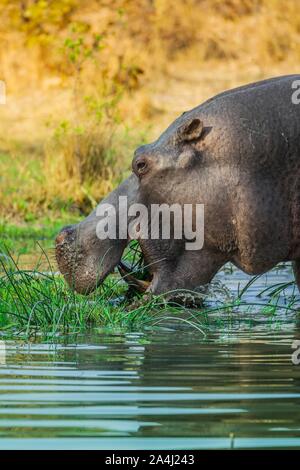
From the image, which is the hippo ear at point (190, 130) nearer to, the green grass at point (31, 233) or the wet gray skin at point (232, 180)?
the wet gray skin at point (232, 180)

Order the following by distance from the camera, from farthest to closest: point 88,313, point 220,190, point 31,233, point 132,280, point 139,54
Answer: point 139,54 < point 31,233 < point 132,280 < point 220,190 < point 88,313

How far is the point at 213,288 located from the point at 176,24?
1277 centimetres

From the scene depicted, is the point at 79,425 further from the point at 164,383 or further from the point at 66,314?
the point at 66,314

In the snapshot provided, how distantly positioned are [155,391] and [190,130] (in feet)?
6.75

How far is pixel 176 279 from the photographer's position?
5.95 metres

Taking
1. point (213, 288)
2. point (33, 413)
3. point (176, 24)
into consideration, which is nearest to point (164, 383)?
point (33, 413)

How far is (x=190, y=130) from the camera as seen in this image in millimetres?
5871

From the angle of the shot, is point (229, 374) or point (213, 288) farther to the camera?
point (213, 288)

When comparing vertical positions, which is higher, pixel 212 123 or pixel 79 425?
pixel 212 123

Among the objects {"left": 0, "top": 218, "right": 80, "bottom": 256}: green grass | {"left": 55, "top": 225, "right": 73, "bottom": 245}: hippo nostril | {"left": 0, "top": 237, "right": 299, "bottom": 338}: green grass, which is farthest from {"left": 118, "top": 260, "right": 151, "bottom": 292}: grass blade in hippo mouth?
{"left": 0, "top": 218, "right": 80, "bottom": 256}: green grass

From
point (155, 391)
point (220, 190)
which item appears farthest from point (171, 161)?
point (155, 391)

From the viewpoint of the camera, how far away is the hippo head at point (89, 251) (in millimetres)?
5895

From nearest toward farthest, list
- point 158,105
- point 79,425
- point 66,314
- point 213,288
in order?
point 79,425
point 66,314
point 213,288
point 158,105

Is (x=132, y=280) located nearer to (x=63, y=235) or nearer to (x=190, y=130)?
(x=63, y=235)
